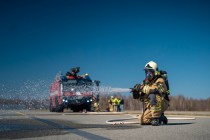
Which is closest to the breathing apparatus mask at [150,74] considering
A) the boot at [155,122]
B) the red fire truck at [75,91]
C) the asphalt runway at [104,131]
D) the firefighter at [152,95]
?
the firefighter at [152,95]

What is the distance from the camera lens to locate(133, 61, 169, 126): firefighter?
10.2m

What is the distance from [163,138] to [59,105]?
823 inches

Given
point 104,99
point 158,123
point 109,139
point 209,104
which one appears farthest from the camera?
point 104,99

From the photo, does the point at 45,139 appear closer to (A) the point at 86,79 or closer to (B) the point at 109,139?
(B) the point at 109,139

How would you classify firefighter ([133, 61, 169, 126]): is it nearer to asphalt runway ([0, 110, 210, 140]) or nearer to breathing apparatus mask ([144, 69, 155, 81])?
breathing apparatus mask ([144, 69, 155, 81])

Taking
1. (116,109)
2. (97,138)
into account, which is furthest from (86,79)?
(97,138)

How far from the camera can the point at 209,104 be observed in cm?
3822

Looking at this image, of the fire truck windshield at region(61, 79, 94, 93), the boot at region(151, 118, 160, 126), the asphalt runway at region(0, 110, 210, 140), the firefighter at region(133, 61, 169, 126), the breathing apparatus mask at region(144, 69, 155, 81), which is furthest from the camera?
the fire truck windshield at region(61, 79, 94, 93)

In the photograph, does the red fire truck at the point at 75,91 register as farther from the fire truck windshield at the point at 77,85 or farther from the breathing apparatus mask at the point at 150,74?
the breathing apparatus mask at the point at 150,74

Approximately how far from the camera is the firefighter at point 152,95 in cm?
1016

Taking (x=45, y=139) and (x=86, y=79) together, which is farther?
(x=86, y=79)

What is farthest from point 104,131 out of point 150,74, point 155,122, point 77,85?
point 77,85

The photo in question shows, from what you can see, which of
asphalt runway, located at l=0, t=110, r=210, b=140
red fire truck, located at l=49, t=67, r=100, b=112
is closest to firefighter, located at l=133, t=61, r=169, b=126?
asphalt runway, located at l=0, t=110, r=210, b=140

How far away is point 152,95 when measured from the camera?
400 inches
